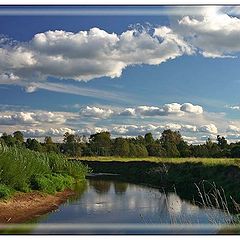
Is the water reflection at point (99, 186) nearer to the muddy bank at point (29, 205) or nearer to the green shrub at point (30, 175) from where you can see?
the muddy bank at point (29, 205)

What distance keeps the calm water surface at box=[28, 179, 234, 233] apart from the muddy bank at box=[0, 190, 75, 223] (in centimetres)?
36

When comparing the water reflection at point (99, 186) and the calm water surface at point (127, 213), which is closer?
the calm water surface at point (127, 213)

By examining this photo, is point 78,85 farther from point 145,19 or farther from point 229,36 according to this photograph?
point 229,36

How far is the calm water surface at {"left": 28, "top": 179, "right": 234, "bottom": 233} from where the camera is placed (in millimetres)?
4820

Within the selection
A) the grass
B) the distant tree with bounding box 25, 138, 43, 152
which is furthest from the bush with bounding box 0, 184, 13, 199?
the distant tree with bounding box 25, 138, 43, 152

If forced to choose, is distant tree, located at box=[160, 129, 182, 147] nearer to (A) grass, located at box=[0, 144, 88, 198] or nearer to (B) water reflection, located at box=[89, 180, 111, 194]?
(B) water reflection, located at box=[89, 180, 111, 194]

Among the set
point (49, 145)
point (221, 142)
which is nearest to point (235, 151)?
point (221, 142)

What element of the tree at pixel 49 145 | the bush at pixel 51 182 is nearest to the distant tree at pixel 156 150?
the tree at pixel 49 145

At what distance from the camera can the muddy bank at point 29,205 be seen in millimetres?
6086

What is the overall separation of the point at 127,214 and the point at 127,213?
0.17ft

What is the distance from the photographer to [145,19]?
4.84 meters

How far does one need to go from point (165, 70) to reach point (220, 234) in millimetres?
1545

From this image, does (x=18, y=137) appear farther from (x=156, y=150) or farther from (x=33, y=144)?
(x=156, y=150)

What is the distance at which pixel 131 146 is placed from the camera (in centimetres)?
534
